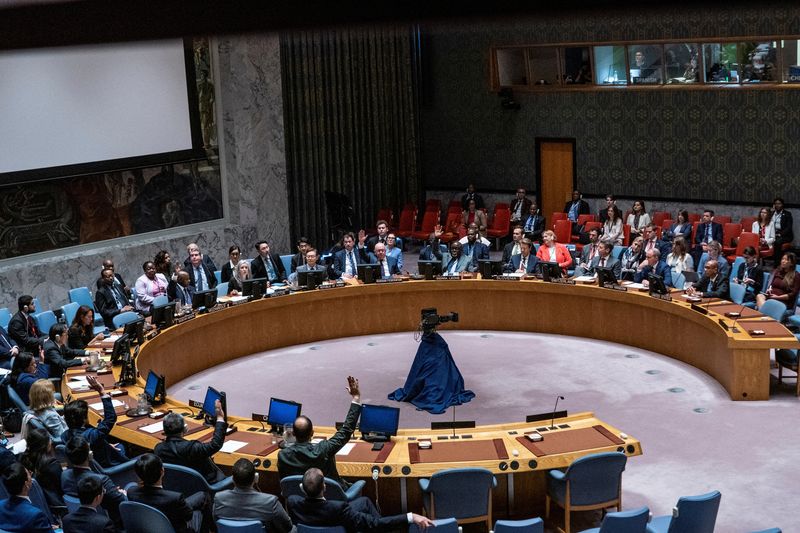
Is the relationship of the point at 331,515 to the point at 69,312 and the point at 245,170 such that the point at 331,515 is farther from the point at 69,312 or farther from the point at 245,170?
the point at 245,170

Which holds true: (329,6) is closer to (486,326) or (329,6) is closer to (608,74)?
(486,326)

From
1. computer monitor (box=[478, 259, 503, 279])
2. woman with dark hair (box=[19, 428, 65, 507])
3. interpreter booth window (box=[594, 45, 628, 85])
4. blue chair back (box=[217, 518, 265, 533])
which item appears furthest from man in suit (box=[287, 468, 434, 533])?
interpreter booth window (box=[594, 45, 628, 85])

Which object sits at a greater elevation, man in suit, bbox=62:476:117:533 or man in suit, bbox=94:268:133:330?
man in suit, bbox=94:268:133:330

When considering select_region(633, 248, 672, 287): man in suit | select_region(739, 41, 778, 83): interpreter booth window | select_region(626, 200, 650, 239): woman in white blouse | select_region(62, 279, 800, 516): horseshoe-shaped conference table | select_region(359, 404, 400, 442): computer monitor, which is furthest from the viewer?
select_region(626, 200, 650, 239): woman in white blouse

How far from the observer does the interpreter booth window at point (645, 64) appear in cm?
1661

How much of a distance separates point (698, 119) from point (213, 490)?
41.6 ft

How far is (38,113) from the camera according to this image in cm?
1384

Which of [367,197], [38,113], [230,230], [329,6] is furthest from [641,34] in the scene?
[329,6]

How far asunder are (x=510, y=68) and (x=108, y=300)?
9.89 meters

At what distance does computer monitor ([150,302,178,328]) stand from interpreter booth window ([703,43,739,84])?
10113 millimetres

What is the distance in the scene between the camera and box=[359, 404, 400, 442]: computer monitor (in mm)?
7082

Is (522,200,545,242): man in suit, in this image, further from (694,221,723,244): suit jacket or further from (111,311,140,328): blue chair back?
(111,311,140,328): blue chair back

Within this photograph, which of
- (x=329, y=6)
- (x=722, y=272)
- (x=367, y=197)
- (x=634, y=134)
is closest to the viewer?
(x=329, y=6)

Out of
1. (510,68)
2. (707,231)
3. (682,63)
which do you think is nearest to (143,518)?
(707,231)
